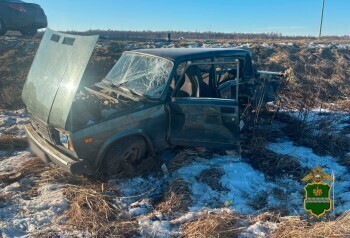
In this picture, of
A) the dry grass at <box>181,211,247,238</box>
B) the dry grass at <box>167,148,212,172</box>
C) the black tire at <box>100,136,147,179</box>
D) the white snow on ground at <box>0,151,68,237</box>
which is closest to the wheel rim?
the black tire at <box>100,136,147,179</box>

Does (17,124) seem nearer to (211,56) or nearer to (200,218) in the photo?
(211,56)

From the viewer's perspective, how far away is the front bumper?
4.06m

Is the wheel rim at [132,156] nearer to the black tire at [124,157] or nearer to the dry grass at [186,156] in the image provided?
the black tire at [124,157]

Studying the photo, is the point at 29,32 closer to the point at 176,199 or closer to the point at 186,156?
the point at 186,156

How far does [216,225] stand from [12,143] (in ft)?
12.9

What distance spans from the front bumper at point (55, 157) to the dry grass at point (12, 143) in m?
0.88

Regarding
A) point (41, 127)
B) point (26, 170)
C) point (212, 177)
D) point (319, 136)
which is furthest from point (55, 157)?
point (319, 136)

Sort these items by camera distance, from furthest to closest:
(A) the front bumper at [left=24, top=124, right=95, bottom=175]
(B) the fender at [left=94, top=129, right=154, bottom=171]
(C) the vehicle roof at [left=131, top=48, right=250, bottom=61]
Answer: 1. (C) the vehicle roof at [left=131, top=48, right=250, bottom=61]
2. (B) the fender at [left=94, top=129, right=154, bottom=171]
3. (A) the front bumper at [left=24, top=124, right=95, bottom=175]

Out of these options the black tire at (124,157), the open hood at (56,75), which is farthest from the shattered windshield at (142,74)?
the open hood at (56,75)

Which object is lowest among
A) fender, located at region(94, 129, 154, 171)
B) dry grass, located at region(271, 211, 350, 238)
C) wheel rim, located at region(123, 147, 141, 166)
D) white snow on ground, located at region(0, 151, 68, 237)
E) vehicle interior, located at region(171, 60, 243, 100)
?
white snow on ground, located at region(0, 151, 68, 237)

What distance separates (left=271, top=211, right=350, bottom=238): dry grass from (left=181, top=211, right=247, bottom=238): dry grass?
1.32 ft

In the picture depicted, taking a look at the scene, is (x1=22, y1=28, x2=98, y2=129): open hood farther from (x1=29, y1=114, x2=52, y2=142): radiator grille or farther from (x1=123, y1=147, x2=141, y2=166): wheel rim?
(x1=123, y1=147, x2=141, y2=166): wheel rim

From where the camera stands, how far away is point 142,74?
5090 mm

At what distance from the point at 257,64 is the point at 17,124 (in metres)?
8.60
